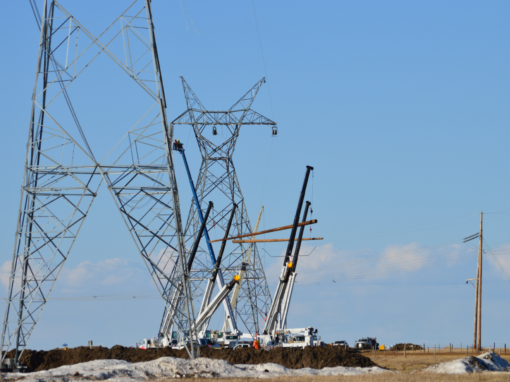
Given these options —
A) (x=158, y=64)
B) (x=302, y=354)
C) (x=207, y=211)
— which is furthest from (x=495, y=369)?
(x=207, y=211)

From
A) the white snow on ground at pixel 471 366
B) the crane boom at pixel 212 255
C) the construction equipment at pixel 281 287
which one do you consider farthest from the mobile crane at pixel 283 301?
the white snow on ground at pixel 471 366

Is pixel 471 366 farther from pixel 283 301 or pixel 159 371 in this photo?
pixel 283 301

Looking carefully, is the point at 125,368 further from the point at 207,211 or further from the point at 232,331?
the point at 207,211

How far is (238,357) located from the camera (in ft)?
144

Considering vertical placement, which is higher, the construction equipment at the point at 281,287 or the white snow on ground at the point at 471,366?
the construction equipment at the point at 281,287

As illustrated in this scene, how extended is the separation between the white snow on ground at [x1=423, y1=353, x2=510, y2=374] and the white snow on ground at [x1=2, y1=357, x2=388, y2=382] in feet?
14.5

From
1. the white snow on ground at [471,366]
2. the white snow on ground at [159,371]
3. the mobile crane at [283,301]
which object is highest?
the mobile crane at [283,301]

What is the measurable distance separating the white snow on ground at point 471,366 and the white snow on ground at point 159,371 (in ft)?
14.5

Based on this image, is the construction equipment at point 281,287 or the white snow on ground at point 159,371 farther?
the construction equipment at point 281,287

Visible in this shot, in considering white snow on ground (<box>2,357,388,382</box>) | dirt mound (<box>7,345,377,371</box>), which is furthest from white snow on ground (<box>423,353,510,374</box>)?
dirt mound (<box>7,345,377,371</box>)

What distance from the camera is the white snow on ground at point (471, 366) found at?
Answer: 125ft

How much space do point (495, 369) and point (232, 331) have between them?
23.7 meters

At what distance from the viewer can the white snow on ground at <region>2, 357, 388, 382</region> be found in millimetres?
31812

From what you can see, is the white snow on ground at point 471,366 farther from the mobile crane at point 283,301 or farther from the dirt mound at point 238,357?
the mobile crane at point 283,301
